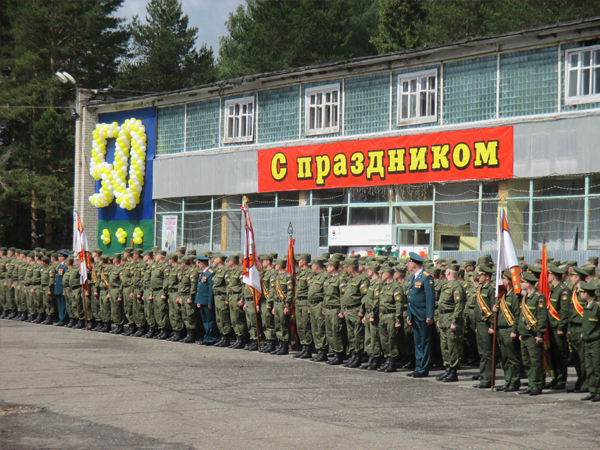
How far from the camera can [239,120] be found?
82.2 ft

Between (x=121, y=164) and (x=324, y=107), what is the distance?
9300 millimetres

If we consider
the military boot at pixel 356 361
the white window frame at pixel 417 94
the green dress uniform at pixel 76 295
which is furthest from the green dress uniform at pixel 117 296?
the white window frame at pixel 417 94

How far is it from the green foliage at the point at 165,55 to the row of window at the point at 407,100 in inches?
862

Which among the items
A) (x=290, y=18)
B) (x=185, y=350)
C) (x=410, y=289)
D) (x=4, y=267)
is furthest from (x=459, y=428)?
(x=290, y=18)

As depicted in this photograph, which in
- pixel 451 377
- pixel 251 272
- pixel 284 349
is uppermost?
pixel 251 272

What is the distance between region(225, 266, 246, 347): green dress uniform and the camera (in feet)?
52.3

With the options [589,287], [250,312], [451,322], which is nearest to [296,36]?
[250,312]

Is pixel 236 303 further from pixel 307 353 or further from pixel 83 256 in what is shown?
pixel 83 256

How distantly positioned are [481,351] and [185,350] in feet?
21.0

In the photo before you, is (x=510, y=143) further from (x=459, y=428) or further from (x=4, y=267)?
(x=4, y=267)

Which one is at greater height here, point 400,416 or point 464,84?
point 464,84

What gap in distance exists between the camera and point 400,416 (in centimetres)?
873

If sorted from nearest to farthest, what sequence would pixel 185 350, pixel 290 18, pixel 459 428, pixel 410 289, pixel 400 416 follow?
1. pixel 459 428
2. pixel 400 416
3. pixel 410 289
4. pixel 185 350
5. pixel 290 18

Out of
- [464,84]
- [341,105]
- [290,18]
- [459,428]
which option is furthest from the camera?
[290,18]
